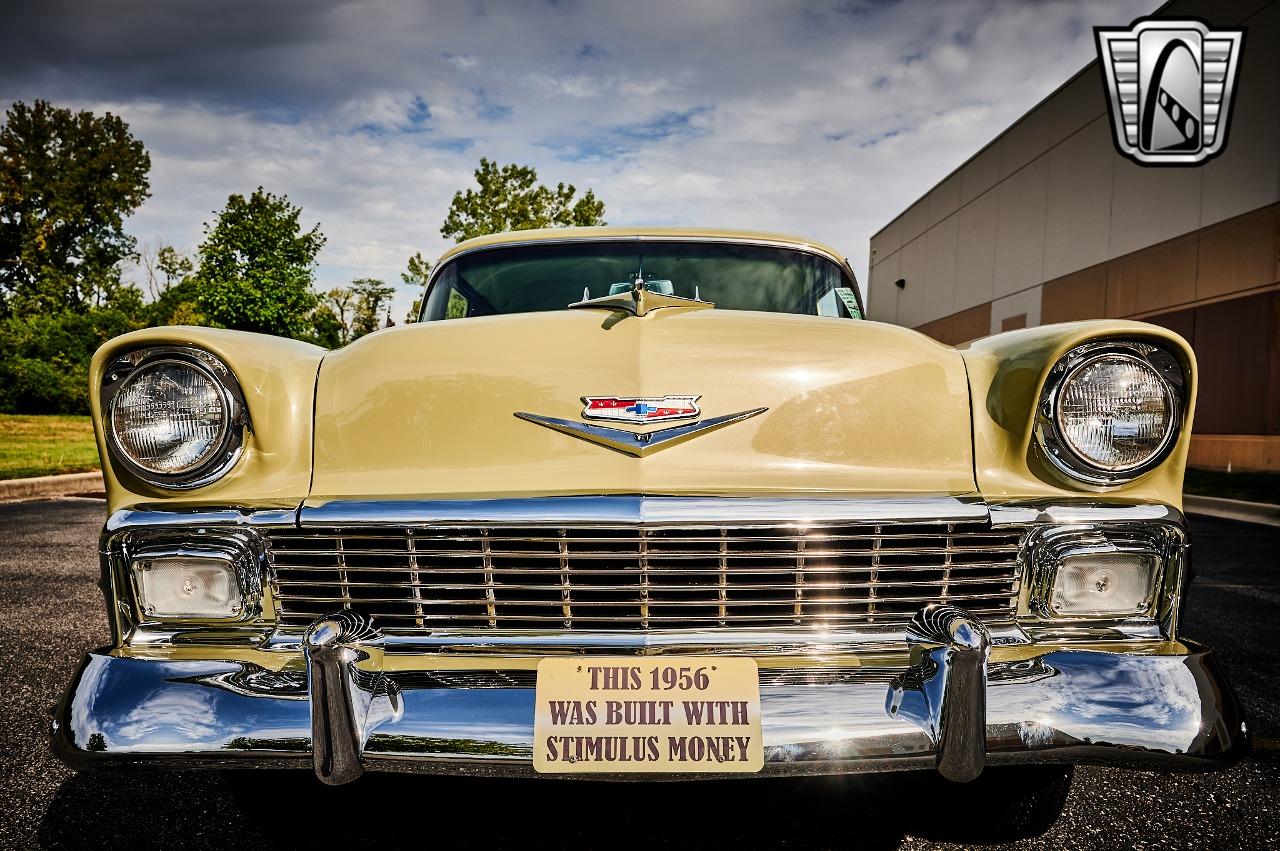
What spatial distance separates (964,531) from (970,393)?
323 millimetres

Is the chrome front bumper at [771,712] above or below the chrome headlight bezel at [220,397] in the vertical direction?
below

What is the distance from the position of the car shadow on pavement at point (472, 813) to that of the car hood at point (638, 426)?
0.73 m

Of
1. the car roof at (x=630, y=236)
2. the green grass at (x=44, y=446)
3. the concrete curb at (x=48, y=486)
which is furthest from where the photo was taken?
the green grass at (x=44, y=446)

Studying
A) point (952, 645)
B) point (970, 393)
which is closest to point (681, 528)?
point (952, 645)

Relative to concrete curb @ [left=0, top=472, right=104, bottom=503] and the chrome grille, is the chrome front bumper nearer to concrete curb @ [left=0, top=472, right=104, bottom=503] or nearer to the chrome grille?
the chrome grille

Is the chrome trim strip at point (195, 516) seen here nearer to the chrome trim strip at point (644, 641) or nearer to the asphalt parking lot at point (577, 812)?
the chrome trim strip at point (644, 641)

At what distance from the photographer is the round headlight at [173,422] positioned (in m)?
1.56

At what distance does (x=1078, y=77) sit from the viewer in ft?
47.7

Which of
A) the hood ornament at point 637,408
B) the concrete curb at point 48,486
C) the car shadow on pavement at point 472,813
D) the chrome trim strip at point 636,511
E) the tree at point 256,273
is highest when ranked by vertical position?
the tree at point 256,273

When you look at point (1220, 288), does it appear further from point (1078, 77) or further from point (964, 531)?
point (964, 531)

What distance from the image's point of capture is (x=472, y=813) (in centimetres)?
185

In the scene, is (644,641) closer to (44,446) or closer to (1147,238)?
(44,446)

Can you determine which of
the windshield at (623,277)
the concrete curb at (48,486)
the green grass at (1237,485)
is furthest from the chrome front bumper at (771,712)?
the green grass at (1237,485)

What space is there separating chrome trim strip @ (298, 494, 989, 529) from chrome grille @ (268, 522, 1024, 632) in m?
0.02
